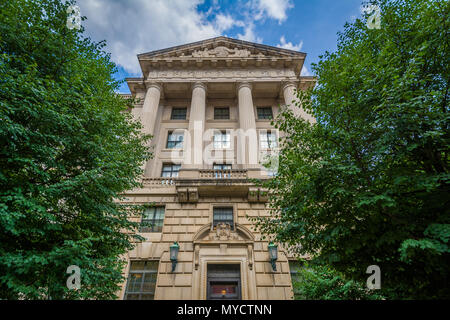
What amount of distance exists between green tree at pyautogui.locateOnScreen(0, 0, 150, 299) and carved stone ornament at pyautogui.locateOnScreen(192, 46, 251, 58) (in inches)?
566

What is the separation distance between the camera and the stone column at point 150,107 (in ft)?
56.3

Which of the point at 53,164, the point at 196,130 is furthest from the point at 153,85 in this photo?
the point at 53,164

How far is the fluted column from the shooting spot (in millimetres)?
15519

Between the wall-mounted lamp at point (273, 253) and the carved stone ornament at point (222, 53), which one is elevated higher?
the carved stone ornament at point (222, 53)

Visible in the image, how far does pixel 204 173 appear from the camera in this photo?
14266 mm

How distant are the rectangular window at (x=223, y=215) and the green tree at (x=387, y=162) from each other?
20.8ft

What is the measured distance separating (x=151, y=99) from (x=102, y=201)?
13.9m

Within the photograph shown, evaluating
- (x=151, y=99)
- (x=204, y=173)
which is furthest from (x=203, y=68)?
(x=204, y=173)

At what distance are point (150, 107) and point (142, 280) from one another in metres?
13.0

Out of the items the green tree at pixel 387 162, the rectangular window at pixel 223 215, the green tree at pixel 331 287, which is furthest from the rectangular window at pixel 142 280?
the green tree at pixel 387 162

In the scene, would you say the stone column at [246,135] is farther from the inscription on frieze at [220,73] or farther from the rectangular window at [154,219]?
the rectangular window at [154,219]
